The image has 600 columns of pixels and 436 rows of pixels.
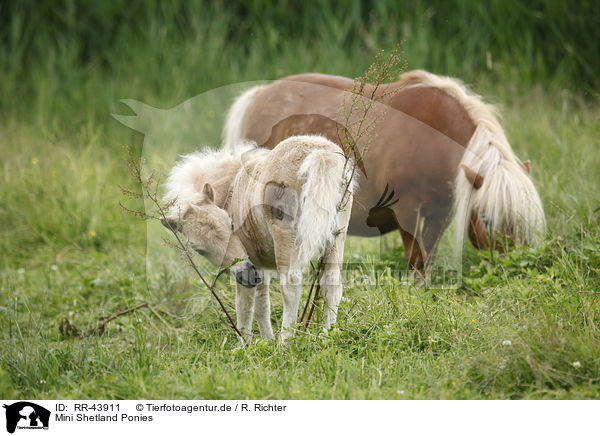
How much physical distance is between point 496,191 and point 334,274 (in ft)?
4.94

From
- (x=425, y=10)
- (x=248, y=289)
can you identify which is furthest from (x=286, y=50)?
(x=248, y=289)

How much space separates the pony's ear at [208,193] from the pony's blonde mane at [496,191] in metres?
1.86

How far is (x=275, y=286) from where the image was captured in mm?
4422

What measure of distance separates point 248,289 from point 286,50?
6178 millimetres

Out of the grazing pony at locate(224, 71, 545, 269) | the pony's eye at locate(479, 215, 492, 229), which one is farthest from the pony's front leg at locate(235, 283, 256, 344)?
the pony's eye at locate(479, 215, 492, 229)

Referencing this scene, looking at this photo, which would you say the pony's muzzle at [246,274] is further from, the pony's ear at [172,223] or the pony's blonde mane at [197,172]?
the pony's blonde mane at [197,172]

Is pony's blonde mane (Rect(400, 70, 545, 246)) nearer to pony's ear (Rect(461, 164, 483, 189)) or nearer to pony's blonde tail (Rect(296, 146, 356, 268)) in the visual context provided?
pony's ear (Rect(461, 164, 483, 189))

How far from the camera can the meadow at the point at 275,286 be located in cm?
309

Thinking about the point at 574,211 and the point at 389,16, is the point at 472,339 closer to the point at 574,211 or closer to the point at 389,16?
the point at 574,211

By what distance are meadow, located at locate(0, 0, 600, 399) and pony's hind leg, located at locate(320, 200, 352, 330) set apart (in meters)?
0.12

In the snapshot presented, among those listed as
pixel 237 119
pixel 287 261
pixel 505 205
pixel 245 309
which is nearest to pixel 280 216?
pixel 287 261

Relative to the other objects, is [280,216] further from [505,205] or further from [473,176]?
[505,205]

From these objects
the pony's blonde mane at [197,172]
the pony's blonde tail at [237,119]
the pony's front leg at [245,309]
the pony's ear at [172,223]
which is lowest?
the pony's front leg at [245,309]

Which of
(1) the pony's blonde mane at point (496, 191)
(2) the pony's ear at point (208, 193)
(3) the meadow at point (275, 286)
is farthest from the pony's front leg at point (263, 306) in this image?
(1) the pony's blonde mane at point (496, 191)
